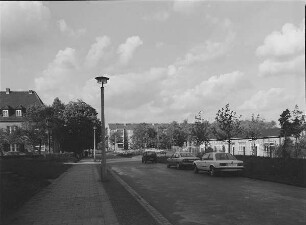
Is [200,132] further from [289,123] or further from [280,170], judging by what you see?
[280,170]

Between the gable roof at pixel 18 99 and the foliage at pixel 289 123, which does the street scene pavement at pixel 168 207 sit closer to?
the foliage at pixel 289 123

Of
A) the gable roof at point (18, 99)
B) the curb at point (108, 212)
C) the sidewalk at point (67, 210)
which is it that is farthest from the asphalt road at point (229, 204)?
the gable roof at point (18, 99)

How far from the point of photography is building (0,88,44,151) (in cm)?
7075

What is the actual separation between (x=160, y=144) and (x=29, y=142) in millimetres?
46752

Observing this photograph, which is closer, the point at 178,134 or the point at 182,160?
the point at 182,160

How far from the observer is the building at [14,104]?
70.8 meters

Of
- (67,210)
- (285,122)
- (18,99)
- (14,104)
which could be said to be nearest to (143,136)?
(18,99)

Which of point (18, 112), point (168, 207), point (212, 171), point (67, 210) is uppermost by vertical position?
point (18, 112)

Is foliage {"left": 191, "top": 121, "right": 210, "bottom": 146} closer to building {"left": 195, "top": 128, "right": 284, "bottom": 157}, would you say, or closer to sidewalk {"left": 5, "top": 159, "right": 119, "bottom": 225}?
building {"left": 195, "top": 128, "right": 284, "bottom": 157}

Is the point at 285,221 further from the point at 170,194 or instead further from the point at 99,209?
the point at 170,194

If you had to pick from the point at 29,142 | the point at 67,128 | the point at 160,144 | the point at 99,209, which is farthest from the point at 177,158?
the point at 160,144

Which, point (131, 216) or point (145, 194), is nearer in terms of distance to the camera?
point (131, 216)

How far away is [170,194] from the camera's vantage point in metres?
13.9

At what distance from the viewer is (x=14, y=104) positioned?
243 ft
